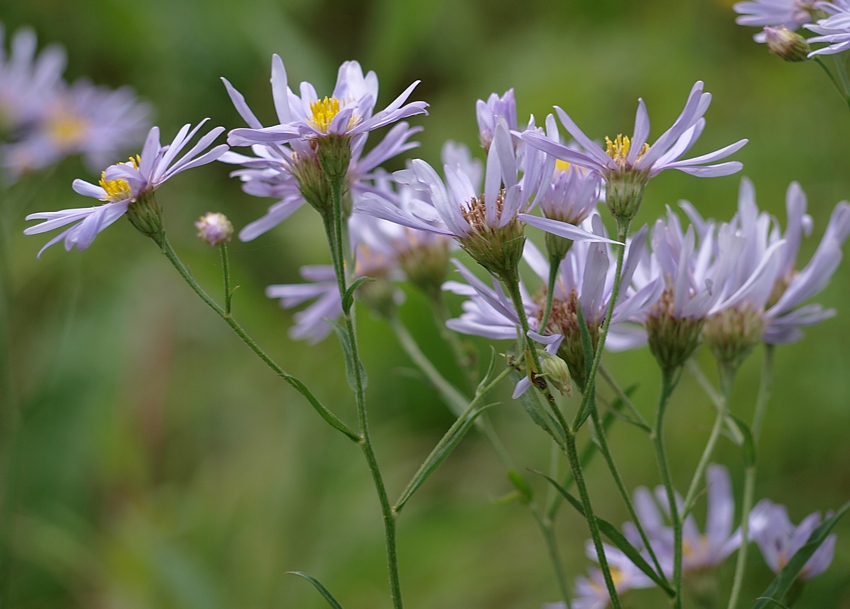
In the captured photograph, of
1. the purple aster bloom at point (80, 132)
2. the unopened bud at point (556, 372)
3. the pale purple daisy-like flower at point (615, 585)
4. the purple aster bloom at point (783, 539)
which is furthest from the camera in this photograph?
the purple aster bloom at point (80, 132)

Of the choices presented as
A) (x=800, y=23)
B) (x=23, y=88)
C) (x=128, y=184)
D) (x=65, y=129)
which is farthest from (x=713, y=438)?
(x=23, y=88)

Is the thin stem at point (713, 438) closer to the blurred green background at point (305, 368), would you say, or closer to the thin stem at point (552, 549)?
the thin stem at point (552, 549)

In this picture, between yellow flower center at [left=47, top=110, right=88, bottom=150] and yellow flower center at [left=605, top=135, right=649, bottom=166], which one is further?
yellow flower center at [left=47, top=110, right=88, bottom=150]

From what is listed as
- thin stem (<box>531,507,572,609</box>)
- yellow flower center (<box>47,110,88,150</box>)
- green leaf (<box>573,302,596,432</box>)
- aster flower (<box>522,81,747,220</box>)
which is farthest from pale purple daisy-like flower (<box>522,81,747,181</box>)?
yellow flower center (<box>47,110,88,150</box>)

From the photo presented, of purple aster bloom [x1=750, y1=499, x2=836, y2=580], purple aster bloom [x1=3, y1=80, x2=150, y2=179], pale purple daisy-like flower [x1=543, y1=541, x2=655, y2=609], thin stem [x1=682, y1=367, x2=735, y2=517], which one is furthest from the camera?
purple aster bloom [x1=3, y1=80, x2=150, y2=179]

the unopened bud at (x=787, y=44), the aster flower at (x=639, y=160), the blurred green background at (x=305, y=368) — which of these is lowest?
the blurred green background at (x=305, y=368)

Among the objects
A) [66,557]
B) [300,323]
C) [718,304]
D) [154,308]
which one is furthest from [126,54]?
[718,304]

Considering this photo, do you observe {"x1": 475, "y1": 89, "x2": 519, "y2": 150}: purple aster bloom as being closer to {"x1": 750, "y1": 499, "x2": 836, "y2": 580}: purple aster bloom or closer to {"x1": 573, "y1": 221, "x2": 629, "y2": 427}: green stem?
{"x1": 573, "y1": 221, "x2": 629, "y2": 427}: green stem

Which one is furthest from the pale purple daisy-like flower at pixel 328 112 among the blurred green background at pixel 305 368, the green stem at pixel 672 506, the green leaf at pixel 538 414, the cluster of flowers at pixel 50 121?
the cluster of flowers at pixel 50 121
